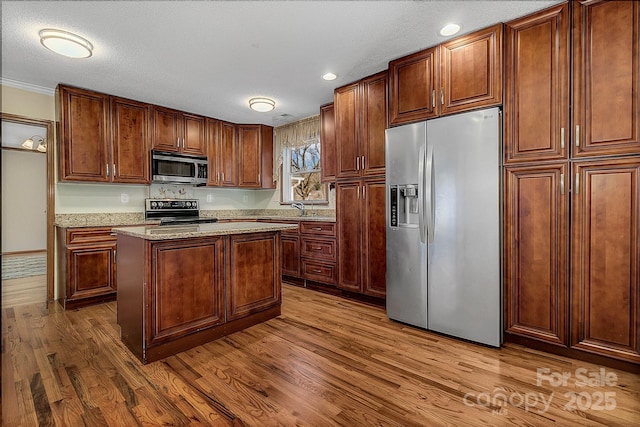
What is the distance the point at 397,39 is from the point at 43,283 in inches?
211

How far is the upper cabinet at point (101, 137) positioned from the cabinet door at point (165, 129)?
11 centimetres

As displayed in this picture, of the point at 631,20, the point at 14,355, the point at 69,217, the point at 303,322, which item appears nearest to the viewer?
the point at 631,20

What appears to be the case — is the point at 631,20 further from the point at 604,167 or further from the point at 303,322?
the point at 303,322

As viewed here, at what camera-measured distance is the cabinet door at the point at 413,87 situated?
277cm

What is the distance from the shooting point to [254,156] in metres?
5.40

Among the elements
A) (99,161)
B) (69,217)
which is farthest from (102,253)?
(99,161)

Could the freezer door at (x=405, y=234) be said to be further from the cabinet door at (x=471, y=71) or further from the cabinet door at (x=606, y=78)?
the cabinet door at (x=606, y=78)

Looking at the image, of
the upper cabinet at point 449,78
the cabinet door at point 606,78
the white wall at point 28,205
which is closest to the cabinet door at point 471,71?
the upper cabinet at point 449,78

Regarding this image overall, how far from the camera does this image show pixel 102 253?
363 centimetres

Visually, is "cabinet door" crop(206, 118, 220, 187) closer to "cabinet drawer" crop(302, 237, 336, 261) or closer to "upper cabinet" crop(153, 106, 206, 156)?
"upper cabinet" crop(153, 106, 206, 156)

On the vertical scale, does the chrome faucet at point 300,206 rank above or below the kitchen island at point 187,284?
above

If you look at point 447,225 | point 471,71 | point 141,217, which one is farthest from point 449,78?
point 141,217

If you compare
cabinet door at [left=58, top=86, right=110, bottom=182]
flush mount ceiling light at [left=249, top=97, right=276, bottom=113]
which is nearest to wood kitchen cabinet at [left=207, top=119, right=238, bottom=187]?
flush mount ceiling light at [left=249, top=97, right=276, bottom=113]

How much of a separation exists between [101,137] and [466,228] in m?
4.10
